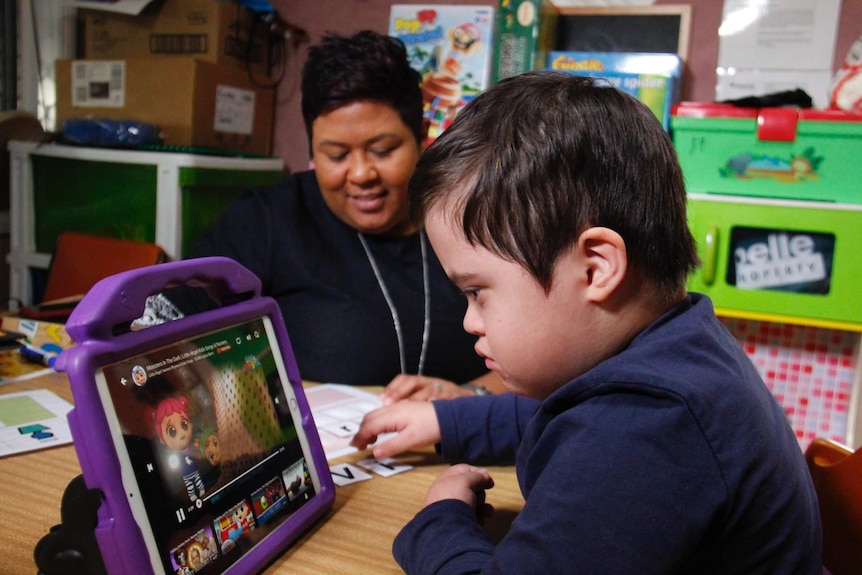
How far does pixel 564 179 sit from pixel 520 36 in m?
1.61

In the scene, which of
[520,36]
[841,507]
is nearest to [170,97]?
[520,36]

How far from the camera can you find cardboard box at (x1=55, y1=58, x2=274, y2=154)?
2.26 m

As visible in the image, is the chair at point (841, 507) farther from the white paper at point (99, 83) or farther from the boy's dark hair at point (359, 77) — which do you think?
the white paper at point (99, 83)

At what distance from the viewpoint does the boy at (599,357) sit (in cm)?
54

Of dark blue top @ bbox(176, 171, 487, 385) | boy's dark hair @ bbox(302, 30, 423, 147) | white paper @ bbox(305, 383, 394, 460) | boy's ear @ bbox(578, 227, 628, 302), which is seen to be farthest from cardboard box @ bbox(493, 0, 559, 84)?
boy's ear @ bbox(578, 227, 628, 302)

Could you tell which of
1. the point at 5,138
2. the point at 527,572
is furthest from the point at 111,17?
the point at 527,572

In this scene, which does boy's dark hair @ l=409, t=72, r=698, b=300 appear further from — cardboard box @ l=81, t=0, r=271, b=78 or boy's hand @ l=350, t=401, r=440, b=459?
cardboard box @ l=81, t=0, r=271, b=78

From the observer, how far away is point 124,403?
0.57 meters

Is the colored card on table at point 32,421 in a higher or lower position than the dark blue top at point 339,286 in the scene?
lower

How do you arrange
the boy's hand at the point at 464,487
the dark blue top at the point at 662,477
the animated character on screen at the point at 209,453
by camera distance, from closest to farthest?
1. the dark blue top at the point at 662,477
2. the animated character on screen at the point at 209,453
3. the boy's hand at the point at 464,487

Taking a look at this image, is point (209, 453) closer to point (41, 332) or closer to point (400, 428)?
point (400, 428)

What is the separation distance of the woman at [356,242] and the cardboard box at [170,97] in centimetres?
86

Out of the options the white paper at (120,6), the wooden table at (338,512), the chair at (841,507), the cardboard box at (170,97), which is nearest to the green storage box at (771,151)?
the chair at (841,507)

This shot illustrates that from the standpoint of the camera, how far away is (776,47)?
83.0 inches
